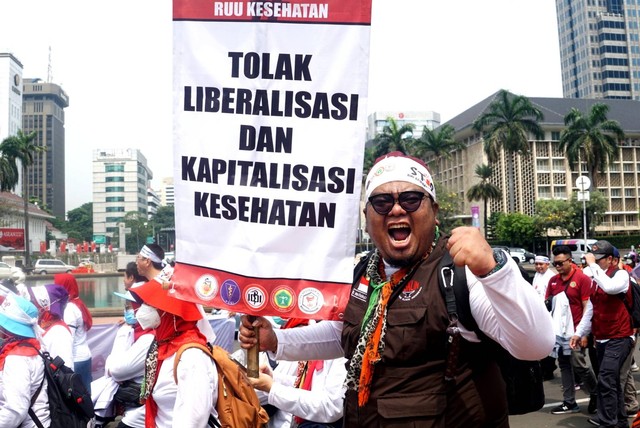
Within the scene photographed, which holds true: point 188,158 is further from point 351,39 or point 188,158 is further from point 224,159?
point 351,39

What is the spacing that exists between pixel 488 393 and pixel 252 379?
1062mm

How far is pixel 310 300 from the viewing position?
257cm

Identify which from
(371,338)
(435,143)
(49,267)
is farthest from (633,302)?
(49,267)

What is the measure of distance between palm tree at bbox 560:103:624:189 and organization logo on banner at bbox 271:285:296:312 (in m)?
53.5

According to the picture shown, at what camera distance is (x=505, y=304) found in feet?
5.75

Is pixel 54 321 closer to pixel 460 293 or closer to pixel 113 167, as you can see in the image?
pixel 460 293

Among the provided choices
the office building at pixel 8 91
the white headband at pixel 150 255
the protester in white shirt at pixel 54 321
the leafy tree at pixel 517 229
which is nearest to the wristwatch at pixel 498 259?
the protester in white shirt at pixel 54 321

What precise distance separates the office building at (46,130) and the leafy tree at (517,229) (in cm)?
12101

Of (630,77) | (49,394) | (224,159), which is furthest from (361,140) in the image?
(630,77)

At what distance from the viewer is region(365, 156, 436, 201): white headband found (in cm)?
227

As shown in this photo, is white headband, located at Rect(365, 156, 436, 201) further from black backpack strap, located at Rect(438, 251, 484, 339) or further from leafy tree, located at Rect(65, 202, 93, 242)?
leafy tree, located at Rect(65, 202, 93, 242)

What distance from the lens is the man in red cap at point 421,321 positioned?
178 cm

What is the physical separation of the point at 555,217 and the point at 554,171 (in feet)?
65.9

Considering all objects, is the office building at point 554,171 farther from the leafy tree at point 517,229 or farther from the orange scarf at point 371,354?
the orange scarf at point 371,354
